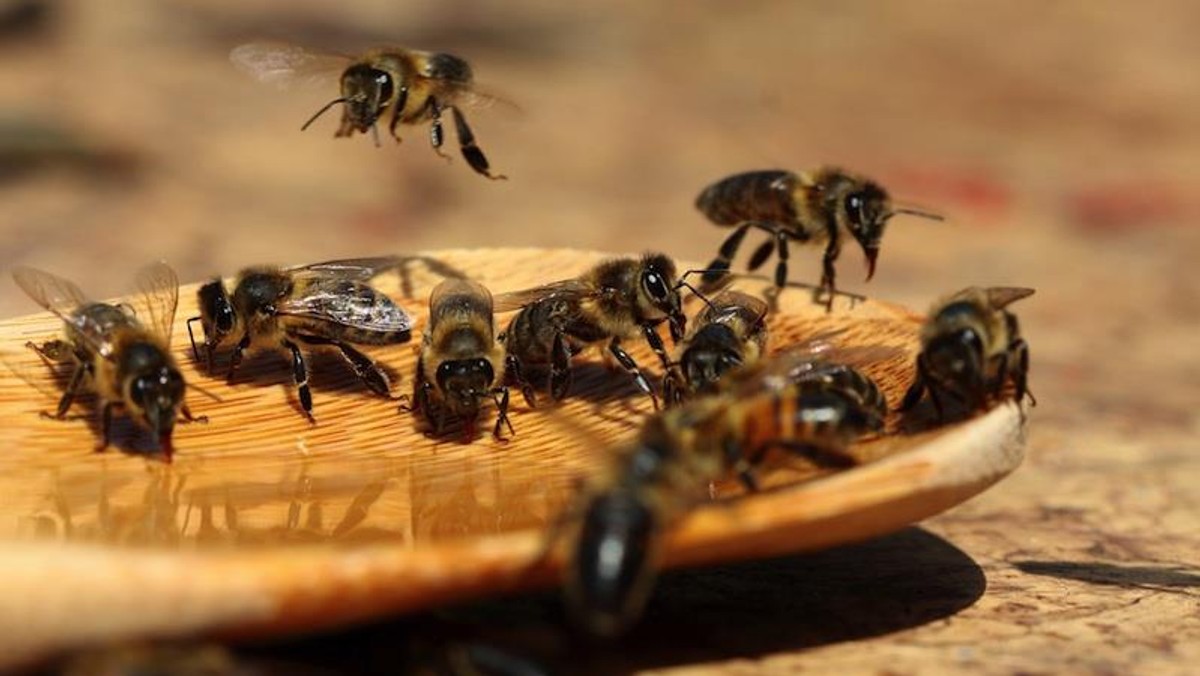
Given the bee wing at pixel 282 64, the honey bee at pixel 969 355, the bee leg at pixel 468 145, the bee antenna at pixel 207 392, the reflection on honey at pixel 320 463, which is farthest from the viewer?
the bee wing at pixel 282 64

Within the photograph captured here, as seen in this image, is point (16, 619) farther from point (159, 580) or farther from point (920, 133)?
point (920, 133)

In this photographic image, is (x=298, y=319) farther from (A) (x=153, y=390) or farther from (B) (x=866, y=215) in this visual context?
(B) (x=866, y=215)

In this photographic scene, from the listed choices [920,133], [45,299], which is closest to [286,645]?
A: [45,299]

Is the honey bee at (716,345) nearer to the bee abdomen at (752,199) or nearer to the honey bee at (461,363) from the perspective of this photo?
the honey bee at (461,363)

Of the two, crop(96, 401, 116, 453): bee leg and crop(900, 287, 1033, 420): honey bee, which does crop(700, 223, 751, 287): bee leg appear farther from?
crop(96, 401, 116, 453): bee leg

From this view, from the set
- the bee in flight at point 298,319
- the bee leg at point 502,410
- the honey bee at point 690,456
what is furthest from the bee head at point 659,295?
the honey bee at point 690,456
